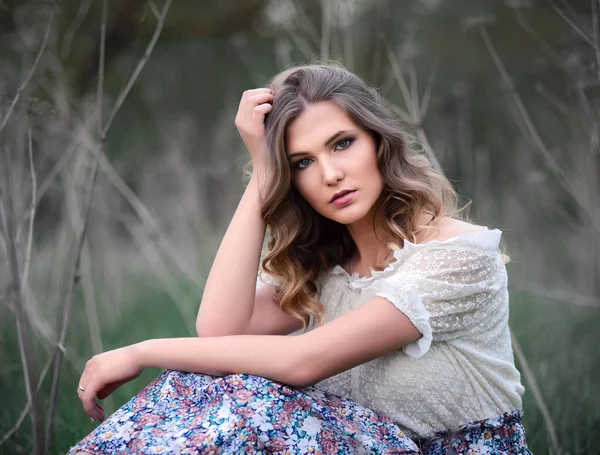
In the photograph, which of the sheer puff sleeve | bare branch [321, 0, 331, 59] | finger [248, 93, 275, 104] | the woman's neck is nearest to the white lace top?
the sheer puff sleeve

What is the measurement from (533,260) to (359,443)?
1.68m

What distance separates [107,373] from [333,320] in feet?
2.03

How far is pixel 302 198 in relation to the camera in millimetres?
2322

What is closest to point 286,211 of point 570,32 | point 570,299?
point 570,299

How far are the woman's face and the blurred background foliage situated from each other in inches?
46.7

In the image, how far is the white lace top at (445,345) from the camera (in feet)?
6.11

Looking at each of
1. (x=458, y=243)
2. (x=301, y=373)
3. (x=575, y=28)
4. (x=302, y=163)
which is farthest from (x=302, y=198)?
(x=575, y=28)

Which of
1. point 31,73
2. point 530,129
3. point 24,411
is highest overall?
point 31,73

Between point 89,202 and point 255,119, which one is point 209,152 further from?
point 255,119

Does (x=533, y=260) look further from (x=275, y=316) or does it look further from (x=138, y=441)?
(x=138, y=441)

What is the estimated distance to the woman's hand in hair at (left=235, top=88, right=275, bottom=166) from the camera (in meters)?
2.20

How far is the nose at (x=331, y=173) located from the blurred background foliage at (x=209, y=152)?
1.27 metres

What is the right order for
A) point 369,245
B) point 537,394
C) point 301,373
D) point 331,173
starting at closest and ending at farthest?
1. point 301,373
2. point 331,173
3. point 369,245
4. point 537,394

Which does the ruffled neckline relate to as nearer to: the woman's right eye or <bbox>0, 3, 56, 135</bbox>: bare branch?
the woman's right eye
